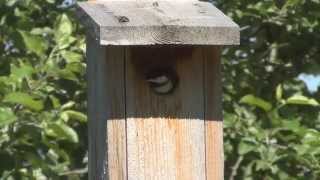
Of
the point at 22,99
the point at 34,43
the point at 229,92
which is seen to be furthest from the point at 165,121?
the point at 229,92

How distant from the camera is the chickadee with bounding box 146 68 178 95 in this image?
1840 millimetres

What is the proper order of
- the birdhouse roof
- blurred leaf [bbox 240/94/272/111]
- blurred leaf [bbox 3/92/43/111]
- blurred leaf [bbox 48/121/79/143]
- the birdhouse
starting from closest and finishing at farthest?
the birdhouse roof, the birdhouse, blurred leaf [bbox 3/92/43/111], blurred leaf [bbox 48/121/79/143], blurred leaf [bbox 240/94/272/111]

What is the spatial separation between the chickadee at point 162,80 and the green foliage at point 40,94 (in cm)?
95

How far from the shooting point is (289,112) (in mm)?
3084

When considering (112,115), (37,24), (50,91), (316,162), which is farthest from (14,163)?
(112,115)

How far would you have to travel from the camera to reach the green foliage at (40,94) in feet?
9.39

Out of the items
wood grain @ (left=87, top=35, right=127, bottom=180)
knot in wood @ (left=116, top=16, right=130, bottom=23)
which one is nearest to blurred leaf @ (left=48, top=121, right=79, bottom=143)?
wood grain @ (left=87, top=35, right=127, bottom=180)

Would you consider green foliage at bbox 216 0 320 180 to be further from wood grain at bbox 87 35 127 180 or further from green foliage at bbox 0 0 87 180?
wood grain at bbox 87 35 127 180

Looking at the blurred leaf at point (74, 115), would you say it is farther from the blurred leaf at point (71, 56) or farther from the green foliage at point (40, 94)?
the blurred leaf at point (71, 56)

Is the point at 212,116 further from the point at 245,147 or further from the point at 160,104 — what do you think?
the point at 245,147

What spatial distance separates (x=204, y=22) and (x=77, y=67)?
122 centimetres

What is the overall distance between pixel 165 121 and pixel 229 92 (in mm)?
1575

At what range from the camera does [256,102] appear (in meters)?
3.02

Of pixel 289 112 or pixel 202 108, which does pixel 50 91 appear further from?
pixel 202 108
